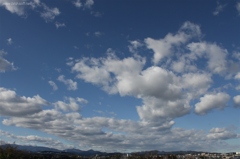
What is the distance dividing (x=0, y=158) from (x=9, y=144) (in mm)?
26326

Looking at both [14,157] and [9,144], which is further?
[9,144]

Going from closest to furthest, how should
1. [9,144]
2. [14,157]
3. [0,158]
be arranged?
[0,158]
[14,157]
[9,144]

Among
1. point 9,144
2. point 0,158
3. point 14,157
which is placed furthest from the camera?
point 9,144

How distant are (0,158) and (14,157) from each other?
478 inches

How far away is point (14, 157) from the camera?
106m

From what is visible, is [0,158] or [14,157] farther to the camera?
[14,157]

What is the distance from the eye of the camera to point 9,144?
119312 mm

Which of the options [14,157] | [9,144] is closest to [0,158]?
[14,157]

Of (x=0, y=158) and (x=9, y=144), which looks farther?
(x=9, y=144)

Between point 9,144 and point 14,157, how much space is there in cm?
1537

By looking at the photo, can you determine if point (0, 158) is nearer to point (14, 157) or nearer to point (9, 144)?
point (14, 157)
